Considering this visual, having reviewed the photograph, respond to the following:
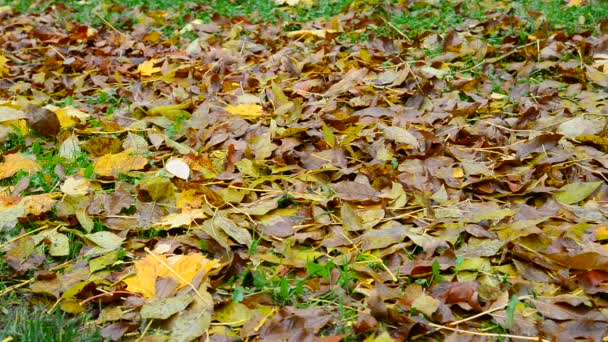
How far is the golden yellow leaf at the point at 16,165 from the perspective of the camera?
88.4 inches

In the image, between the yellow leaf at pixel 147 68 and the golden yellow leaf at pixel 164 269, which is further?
the yellow leaf at pixel 147 68

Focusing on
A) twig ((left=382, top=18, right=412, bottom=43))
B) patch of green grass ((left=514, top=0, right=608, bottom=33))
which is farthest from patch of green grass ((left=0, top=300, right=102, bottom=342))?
patch of green grass ((left=514, top=0, right=608, bottom=33))

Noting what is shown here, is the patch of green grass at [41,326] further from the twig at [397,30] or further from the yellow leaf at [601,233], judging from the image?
the twig at [397,30]

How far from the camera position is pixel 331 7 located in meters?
4.26

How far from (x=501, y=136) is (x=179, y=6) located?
2.85m

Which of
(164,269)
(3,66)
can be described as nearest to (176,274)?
(164,269)

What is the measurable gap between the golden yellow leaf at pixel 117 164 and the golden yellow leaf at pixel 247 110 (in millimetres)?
499

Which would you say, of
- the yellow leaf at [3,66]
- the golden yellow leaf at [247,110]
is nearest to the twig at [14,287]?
the golden yellow leaf at [247,110]

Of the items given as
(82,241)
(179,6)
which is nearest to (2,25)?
(179,6)

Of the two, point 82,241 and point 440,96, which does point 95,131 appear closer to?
point 82,241

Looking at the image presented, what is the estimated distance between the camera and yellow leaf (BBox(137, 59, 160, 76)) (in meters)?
3.27

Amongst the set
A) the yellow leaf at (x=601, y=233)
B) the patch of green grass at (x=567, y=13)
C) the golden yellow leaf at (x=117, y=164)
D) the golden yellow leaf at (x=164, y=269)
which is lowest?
the golden yellow leaf at (x=117, y=164)

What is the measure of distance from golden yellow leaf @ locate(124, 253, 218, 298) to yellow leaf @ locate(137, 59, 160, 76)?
1682 millimetres

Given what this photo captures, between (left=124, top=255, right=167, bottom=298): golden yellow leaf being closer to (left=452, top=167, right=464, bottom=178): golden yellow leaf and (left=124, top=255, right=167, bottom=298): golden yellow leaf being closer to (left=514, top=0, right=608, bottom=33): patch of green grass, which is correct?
(left=452, top=167, right=464, bottom=178): golden yellow leaf
